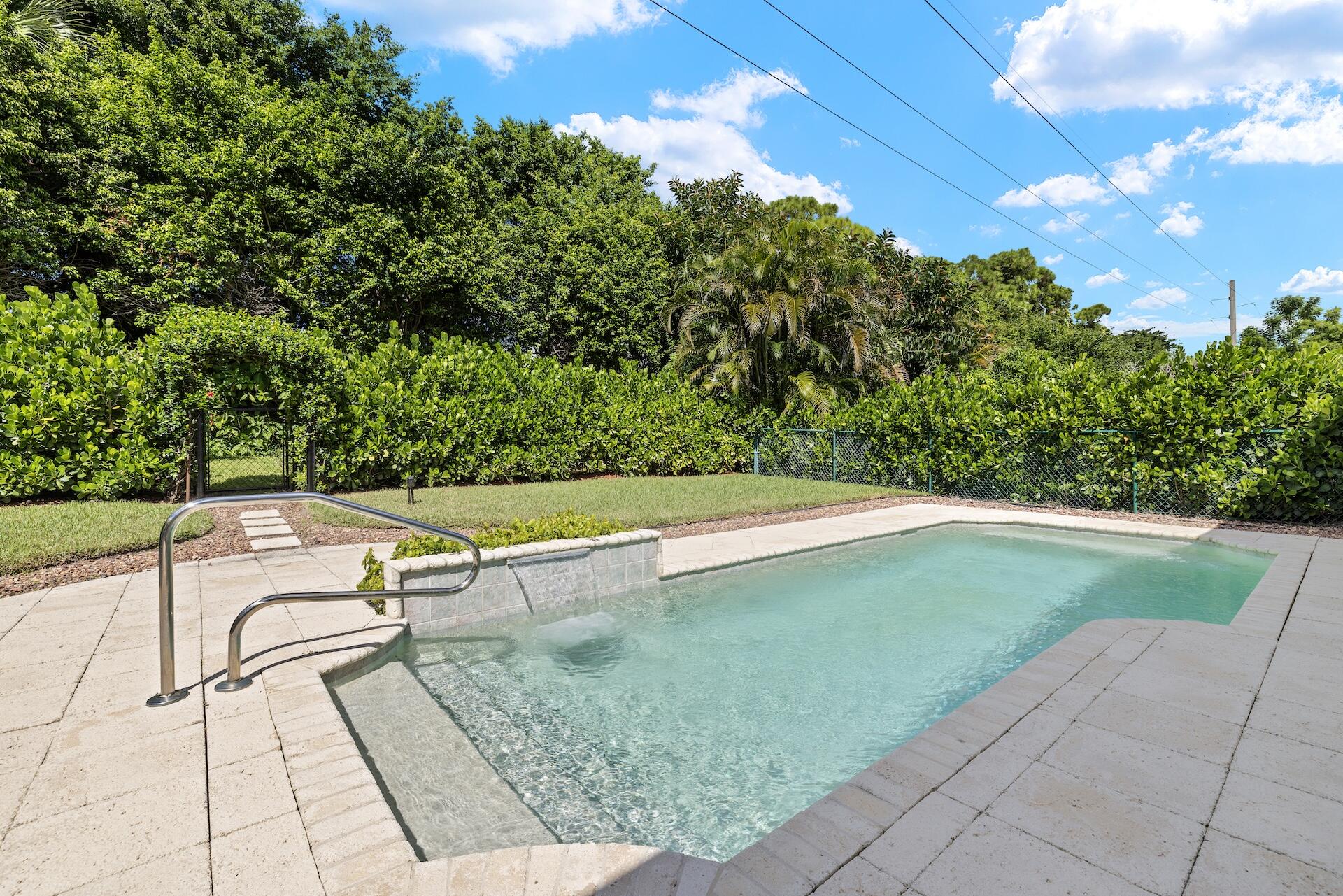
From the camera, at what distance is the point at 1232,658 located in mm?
3365

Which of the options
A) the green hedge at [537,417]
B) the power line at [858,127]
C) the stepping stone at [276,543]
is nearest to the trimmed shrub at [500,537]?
the stepping stone at [276,543]

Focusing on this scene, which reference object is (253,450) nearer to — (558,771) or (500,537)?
(500,537)

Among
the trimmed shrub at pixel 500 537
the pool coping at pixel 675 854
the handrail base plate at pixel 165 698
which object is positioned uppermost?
the trimmed shrub at pixel 500 537

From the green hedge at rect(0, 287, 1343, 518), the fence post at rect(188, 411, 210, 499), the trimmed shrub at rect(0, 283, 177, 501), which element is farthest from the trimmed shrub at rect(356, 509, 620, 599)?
the green hedge at rect(0, 287, 1343, 518)

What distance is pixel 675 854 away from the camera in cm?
186

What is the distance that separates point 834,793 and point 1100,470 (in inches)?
393

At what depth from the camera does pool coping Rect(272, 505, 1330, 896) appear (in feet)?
5.61

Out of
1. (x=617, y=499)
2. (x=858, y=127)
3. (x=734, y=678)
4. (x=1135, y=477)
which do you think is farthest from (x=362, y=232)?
(x=1135, y=477)

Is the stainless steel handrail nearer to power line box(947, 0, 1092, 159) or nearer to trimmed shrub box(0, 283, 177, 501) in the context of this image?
trimmed shrub box(0, 283, 177, 501)

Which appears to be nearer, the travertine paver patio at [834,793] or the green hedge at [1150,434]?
the travertine paver patio at [834,793]

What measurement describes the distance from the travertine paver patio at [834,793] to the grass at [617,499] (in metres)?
3.58

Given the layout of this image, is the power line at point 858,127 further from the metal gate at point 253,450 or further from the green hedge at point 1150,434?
the metal gate at point 253,450

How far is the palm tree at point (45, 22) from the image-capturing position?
1288cm

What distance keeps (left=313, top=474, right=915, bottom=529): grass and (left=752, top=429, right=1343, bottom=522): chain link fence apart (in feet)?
2.62
